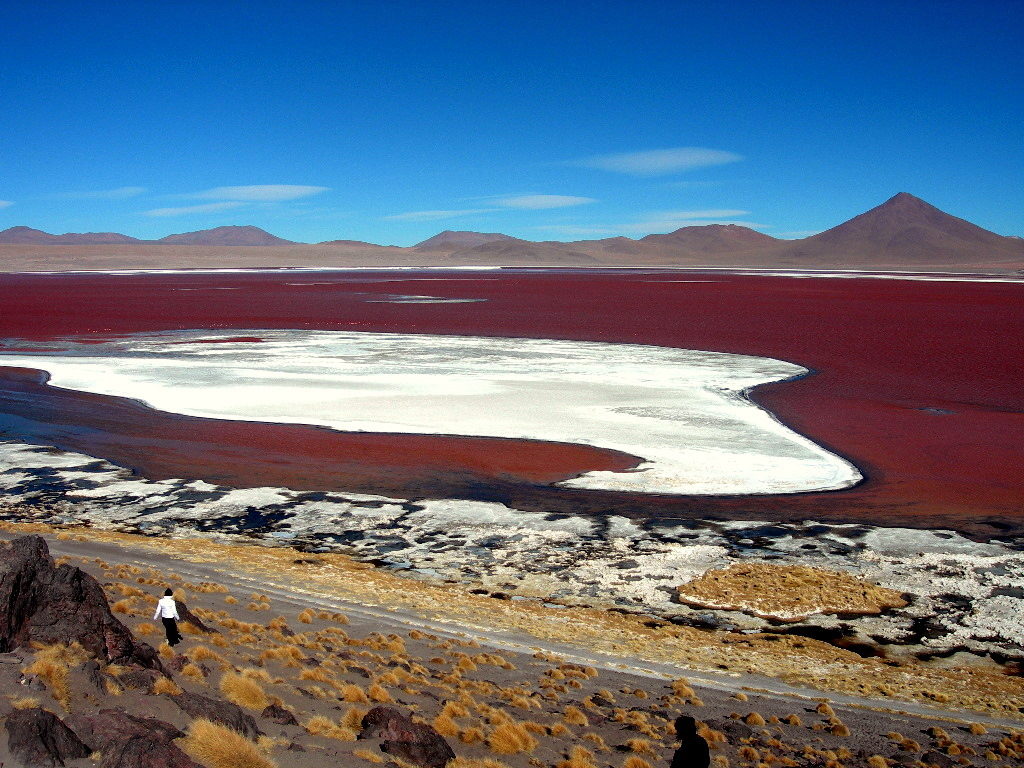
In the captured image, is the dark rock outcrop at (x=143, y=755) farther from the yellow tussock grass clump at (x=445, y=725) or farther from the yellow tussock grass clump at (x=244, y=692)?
the yellow tussock grass clump at (x=445, y=725)

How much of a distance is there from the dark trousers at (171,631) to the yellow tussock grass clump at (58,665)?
3.16 feet

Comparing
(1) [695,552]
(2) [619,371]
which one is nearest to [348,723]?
(1) [695,552]

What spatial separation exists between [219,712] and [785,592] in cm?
727

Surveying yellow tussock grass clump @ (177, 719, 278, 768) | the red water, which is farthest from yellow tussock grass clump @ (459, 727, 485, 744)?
the red water

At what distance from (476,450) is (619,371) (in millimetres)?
10765

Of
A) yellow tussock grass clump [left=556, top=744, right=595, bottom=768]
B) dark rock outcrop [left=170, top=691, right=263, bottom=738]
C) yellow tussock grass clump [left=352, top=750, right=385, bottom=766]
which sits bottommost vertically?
yellow tussock grass clump [left=556, top=744, right=595, bottom=768]

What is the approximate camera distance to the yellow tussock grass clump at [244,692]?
6617mm

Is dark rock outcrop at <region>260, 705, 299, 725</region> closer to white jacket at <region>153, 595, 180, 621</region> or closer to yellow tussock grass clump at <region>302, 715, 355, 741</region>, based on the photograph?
yellow tussock grass clump at <region>302, 715, 355, 741</region>

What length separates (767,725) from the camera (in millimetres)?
7609

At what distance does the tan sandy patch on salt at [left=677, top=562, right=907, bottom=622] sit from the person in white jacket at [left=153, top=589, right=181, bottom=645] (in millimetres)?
5870

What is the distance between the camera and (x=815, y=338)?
1459 inches

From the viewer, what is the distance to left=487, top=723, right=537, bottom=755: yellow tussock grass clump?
6.76 m

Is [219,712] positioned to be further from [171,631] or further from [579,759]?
[579,759]

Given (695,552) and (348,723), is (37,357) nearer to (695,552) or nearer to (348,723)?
(695,552)
